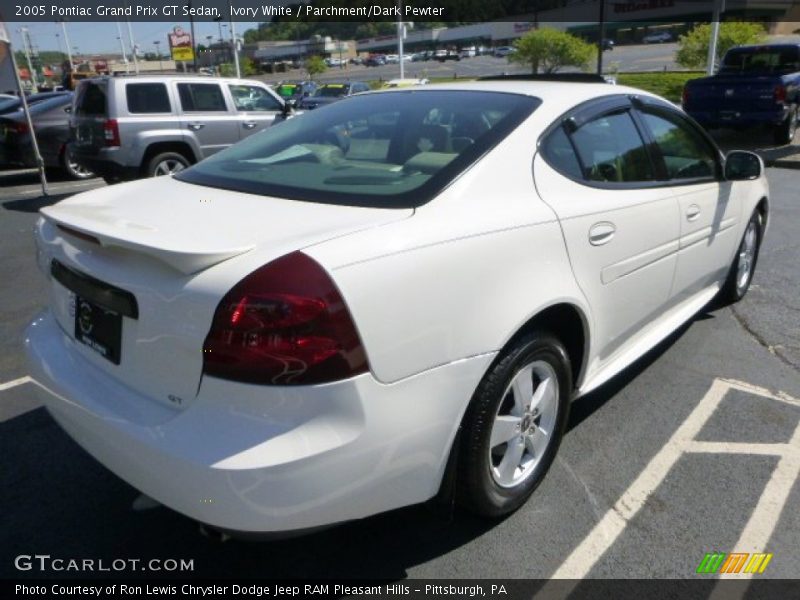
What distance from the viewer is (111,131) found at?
8.56 meters

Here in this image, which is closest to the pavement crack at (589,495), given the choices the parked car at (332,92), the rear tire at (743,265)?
the rear tire at (743,265)

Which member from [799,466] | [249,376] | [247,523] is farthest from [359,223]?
[799,466]

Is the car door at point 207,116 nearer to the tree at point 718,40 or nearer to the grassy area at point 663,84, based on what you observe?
the grassy area at point 663,84

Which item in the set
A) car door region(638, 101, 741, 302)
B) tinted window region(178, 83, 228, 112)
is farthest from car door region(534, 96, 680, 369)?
tinted window region(178, 83, 228, 112)

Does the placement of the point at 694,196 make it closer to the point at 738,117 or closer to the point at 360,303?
the point at 360,303

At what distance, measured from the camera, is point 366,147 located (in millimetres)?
2777

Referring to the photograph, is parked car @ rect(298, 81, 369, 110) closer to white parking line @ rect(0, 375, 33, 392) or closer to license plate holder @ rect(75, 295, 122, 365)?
white parking line @ rect(0, 375, 33, 392)

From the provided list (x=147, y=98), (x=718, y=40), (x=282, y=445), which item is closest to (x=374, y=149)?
(x=282, y=445)

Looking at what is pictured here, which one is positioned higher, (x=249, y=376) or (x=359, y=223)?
(x=359, y=223)

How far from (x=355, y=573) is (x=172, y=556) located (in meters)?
0.66

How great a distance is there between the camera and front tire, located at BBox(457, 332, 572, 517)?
2.14 m

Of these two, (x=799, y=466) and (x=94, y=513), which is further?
(x=799, y=466)

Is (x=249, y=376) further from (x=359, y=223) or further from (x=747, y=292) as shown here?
(x=747, y=292)

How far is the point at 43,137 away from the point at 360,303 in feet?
36.8
